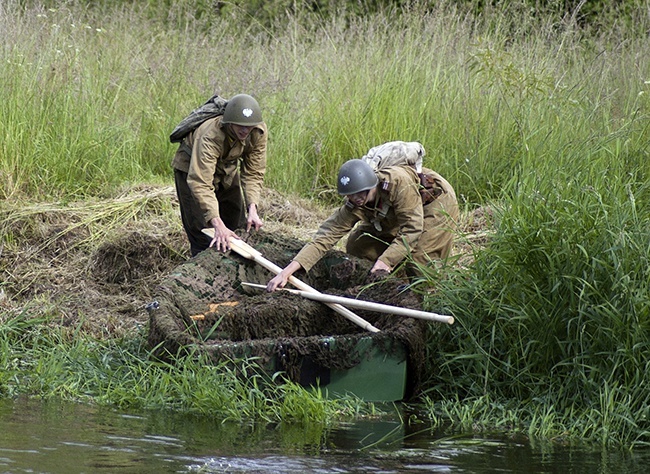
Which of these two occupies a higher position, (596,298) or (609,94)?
(609,94)

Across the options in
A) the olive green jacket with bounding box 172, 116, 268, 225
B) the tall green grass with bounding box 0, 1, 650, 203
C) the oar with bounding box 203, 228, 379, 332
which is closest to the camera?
the oar with bounding box 203, 228, 379, 332

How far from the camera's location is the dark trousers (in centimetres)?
796

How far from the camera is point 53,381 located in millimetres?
6383

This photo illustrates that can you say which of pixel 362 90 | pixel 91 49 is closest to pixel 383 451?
pixel 362 90

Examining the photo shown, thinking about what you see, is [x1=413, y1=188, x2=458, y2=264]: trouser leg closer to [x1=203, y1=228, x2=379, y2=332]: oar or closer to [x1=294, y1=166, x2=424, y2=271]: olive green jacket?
[x1=294, y1=166, x2=424, y2=271]: olive green jacket

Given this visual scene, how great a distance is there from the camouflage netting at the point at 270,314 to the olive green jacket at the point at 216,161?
0.42 m

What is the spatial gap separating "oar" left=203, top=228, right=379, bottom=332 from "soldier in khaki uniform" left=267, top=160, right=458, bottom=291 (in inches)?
4.8

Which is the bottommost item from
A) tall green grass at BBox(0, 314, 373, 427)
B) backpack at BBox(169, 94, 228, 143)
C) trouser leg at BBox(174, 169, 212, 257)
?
tall green grass at BBox(0, 314, 373, 427)

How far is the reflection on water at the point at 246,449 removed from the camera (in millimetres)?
4758

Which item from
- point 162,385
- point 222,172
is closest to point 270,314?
point 162,385

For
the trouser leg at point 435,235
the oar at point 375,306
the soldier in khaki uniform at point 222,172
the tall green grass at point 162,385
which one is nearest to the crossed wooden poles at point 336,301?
the oar at point 375,306

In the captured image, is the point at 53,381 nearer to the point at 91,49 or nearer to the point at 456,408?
the point at 456,408

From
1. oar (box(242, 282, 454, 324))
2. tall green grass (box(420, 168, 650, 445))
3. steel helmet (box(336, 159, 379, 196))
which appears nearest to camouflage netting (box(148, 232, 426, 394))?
oar (box(242, 282, 454, 324))

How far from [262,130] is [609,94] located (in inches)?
131
